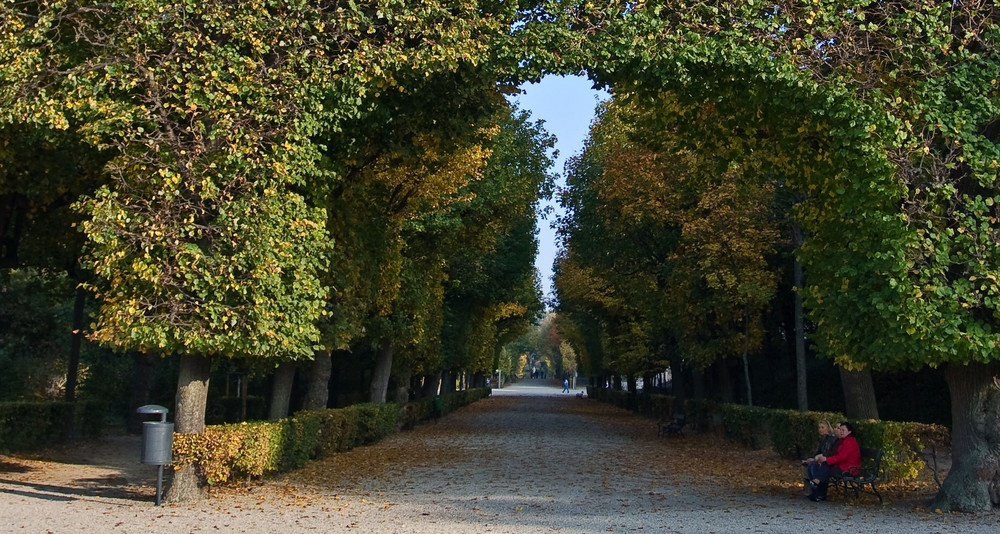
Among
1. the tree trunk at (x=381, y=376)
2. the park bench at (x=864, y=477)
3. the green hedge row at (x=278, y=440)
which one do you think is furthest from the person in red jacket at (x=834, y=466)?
the tree trunk at (x=381, y=376)

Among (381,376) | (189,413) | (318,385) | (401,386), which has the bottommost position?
(189,413)

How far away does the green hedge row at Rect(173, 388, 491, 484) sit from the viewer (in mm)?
11680

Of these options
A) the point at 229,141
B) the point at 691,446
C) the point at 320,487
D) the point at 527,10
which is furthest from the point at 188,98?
the point at 691,446

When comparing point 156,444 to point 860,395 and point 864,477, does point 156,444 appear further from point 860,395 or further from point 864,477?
point 860,395

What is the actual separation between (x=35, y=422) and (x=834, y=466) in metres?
17.0

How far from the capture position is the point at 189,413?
39.1 feet

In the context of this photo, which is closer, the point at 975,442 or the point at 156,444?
the point at 975,442

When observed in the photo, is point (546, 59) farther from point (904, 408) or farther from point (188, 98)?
point (904, 408)

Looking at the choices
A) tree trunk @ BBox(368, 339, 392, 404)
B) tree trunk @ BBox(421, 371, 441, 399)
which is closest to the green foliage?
tree trunk @ BBox(368, 339, 392, 404)

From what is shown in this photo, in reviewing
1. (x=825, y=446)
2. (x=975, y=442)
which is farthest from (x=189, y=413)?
(x=975, y=442)

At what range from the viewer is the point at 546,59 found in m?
11.1

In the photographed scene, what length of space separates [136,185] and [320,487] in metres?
5.08

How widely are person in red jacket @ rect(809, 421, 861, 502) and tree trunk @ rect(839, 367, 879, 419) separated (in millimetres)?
5933

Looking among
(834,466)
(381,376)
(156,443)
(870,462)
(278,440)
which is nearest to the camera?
(156,443)
